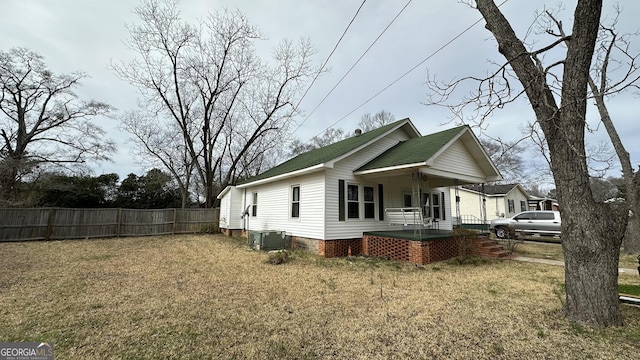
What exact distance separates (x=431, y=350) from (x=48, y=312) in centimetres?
532

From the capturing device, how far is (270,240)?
10.4m

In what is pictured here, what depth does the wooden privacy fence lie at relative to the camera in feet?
39.0

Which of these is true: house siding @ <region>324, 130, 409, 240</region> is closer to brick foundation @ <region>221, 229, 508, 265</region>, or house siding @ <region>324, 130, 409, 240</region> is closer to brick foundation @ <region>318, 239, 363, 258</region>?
brick foundation @ <region>318, 239, 363, 258</region>

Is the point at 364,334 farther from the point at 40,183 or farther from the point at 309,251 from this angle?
the point at 40,183

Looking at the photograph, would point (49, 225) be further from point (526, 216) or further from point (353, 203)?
point (526, 216)

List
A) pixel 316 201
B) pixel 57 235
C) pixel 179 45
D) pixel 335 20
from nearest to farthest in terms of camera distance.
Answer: pixel 335 20 → pixel 316 201 → pixel 57 235 → pixel 179 45

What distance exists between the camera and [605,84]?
4.00 metres

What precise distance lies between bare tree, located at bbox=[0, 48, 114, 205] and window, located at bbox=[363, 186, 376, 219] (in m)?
18.8

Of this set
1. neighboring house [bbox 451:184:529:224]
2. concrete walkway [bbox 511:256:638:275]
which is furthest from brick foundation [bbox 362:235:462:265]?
neighboring house [bbox 451:184:529:224]

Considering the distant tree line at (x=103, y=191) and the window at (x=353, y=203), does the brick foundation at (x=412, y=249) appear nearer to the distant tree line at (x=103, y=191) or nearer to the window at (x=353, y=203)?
the window at (x=353, y=203)

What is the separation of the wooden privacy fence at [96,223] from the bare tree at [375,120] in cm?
1662

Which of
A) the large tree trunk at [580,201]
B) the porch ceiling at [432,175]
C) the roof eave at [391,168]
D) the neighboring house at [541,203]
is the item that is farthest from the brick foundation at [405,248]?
the neighboring house at [541,203]

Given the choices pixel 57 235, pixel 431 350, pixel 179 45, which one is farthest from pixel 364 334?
pixel 179 45

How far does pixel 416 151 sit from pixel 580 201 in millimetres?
5488
